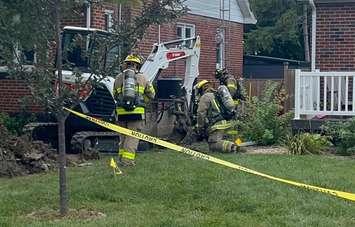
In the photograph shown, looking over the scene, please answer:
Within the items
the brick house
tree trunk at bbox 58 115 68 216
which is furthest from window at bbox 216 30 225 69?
tree trunk at bbox 58 115 68 216

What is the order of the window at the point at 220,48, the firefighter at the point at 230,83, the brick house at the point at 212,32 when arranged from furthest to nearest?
the window at the point at 220,48 → the brick house at the point at 212,32 → the firefighter at the point at 230,83

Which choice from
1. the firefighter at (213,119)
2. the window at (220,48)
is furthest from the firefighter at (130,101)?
the window at (220,48)

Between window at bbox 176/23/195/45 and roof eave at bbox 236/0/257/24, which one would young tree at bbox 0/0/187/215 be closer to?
window at bbox 176/23/195/45

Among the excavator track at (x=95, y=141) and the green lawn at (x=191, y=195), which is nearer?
the green lawn at (x=191, y=195)

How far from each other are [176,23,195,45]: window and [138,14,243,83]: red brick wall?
13 cm

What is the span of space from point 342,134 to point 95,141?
4582mm

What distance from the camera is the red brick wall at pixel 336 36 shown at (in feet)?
54.6

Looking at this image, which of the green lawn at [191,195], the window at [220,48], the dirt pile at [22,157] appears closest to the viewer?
the green lawn at [191,195]

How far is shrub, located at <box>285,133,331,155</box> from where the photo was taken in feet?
45.3

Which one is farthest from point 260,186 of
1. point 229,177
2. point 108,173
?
point 108,173

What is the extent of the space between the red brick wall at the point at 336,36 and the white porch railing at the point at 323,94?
862 mm

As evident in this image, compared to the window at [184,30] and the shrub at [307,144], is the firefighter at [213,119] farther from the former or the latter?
the window at [184,30]

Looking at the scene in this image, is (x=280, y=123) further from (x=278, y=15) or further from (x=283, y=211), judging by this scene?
(x=278, y=15)

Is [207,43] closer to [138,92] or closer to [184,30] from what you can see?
[184,30]
